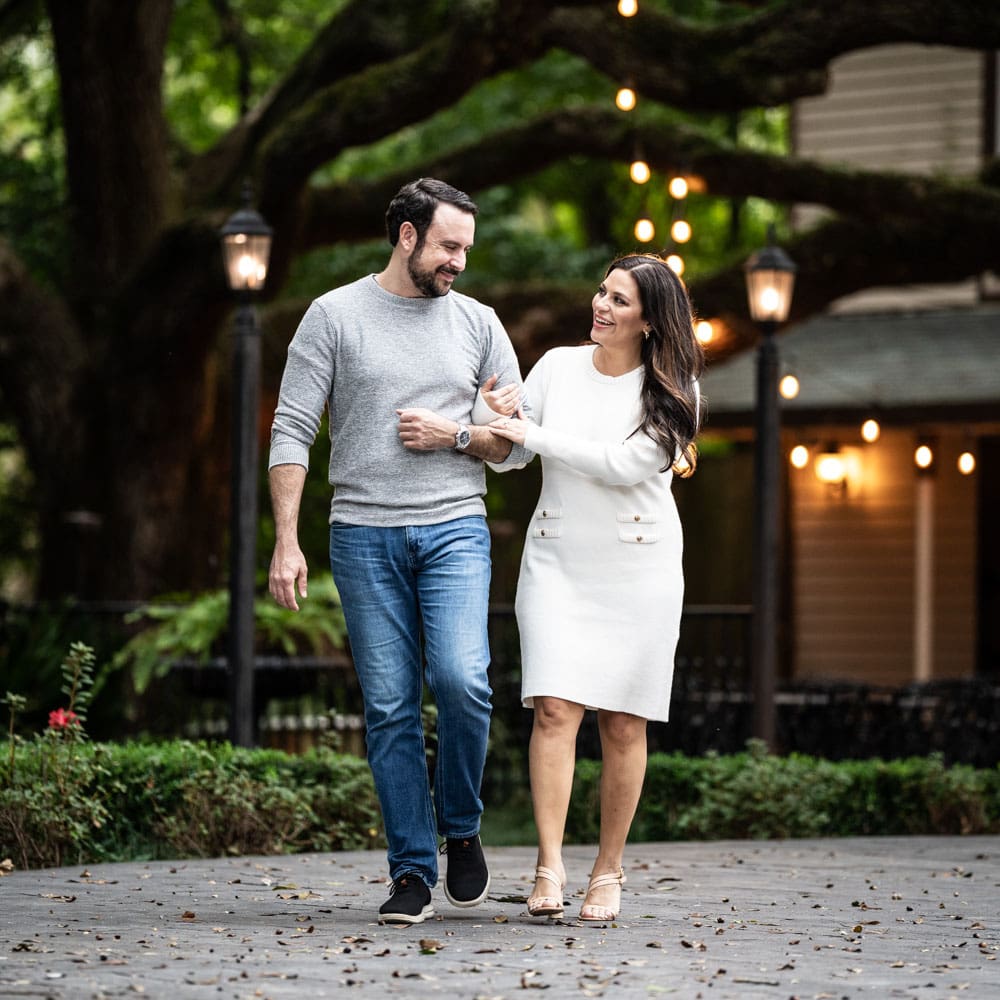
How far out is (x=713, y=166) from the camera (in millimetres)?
12688

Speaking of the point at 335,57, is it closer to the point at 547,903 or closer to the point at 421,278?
the point at 421,278

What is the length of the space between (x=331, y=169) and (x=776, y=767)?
16358 mm

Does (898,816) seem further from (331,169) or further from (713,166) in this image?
(331,169)

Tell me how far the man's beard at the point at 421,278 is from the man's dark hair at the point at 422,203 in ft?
0.15

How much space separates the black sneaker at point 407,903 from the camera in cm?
485

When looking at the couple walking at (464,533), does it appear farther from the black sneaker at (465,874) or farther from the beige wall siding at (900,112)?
the beige wall siding at (900,112)

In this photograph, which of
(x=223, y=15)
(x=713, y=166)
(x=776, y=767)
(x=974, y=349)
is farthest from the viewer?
(x=223, y=15)

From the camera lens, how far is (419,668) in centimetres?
508

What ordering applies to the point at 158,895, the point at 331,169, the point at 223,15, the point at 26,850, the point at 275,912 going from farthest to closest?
1. the point at 331,169
2. the point at 223,15
3. the point at 26,850
4. the point at 158,895
5. the point at 275,912

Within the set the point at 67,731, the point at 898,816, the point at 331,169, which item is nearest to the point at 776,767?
the point at 898,816

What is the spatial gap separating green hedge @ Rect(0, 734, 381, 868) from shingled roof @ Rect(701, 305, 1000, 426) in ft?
23.3

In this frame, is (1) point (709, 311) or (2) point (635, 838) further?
(1) point (709, 311)

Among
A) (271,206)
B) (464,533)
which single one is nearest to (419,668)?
(464,533)

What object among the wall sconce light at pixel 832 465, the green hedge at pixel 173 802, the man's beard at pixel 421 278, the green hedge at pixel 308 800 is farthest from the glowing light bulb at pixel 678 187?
the man's beard at pixel 421 278
